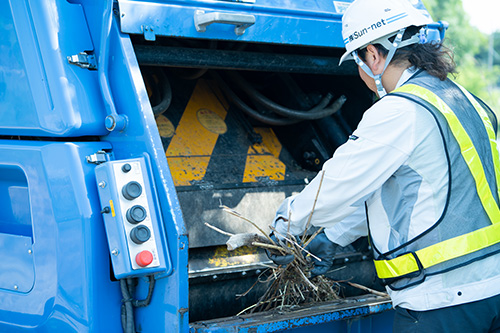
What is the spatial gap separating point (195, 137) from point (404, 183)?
1457mm

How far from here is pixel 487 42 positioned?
30.9 metres

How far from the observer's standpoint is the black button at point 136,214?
76.4 inches

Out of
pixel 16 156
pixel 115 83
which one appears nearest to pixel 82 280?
pixel 16 156

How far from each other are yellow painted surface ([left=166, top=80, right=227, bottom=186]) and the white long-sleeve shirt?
3.56 ft

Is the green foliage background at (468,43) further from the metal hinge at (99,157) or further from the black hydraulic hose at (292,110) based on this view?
the metal hinge at (99,157)

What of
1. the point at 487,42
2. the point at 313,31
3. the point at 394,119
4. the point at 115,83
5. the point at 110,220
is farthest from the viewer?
the point at 487,42

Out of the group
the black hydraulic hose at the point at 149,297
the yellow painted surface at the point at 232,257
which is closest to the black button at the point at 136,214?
the black hydraulic hose at the point at 149,297

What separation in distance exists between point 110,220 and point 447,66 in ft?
4.14

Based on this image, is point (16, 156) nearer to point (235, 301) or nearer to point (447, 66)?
point (235, 301)

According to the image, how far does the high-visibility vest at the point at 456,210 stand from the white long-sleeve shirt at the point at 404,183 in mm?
25

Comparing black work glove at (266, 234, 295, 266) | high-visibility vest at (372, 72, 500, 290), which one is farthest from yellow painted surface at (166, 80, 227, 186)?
high-visibility vest at (372, 72, 500, 290)

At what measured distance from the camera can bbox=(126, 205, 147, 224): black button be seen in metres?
1.94

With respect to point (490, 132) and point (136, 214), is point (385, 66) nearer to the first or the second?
point (490, 132)

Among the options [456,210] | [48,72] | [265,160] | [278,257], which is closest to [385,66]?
[456,210]
